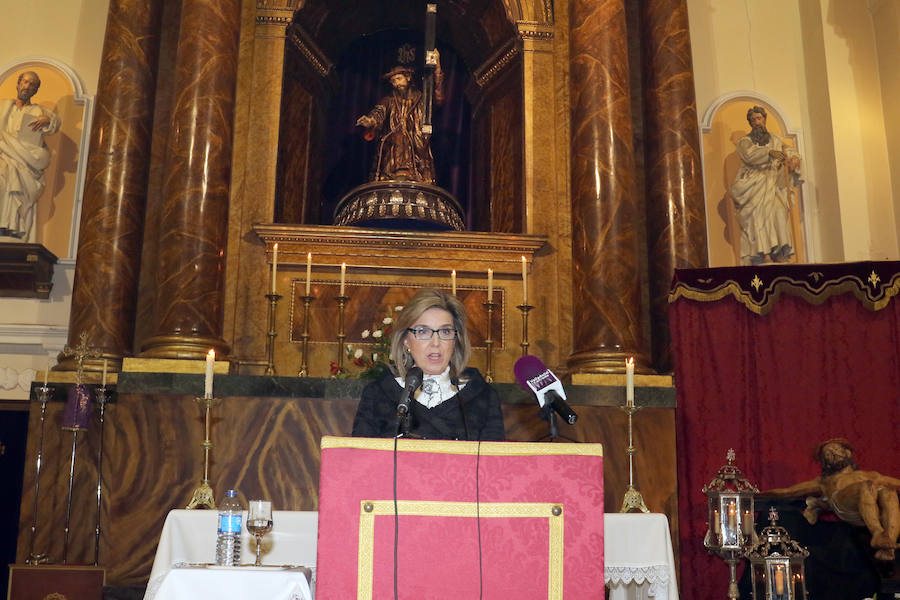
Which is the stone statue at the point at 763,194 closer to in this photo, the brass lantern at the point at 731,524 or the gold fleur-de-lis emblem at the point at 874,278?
the gold fleur-de-lis emblem at the point at 874,278

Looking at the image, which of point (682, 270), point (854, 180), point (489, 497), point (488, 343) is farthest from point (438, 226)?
point (489, 497)

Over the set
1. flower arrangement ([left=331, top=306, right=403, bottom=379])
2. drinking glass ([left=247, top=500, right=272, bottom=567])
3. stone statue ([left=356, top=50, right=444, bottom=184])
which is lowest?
drinking glass ([left=247, top=500, right=272, bottom=567])

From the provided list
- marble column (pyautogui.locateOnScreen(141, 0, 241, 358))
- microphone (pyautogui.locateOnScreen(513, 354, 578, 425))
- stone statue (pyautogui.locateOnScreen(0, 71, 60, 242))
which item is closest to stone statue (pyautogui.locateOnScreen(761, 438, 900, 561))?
microphone (pyautogui.locateOnScreen(513, 354, 578, 425))

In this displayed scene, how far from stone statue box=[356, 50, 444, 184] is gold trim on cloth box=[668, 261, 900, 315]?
8.53ft

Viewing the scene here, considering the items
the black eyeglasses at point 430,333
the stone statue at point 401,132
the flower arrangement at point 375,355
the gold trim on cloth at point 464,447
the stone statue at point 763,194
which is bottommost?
the gold trim on cloth at point 464,447

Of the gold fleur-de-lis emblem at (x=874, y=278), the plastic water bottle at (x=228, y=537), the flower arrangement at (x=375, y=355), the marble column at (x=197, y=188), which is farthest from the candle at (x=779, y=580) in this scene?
the marble column at (x=197, y=188)

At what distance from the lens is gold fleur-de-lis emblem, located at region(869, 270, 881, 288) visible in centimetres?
662

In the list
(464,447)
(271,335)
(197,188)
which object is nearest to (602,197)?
(271,335)

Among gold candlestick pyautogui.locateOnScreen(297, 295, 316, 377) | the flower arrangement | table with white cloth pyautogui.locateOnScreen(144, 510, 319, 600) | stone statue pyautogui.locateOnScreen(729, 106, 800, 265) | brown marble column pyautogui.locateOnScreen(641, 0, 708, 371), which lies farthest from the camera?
stone statue pyautogui.locateOnScreen(729, 106, 800, 265)

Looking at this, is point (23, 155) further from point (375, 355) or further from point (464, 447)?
point (464, 447)

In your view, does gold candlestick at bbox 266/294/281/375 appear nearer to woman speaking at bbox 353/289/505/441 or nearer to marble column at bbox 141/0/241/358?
marble column at bbox 141/0/241/358

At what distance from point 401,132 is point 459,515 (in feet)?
21.0

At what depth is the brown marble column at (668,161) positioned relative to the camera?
7445 millimetres

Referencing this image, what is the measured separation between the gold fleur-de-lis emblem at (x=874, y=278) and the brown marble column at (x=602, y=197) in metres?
1.58
